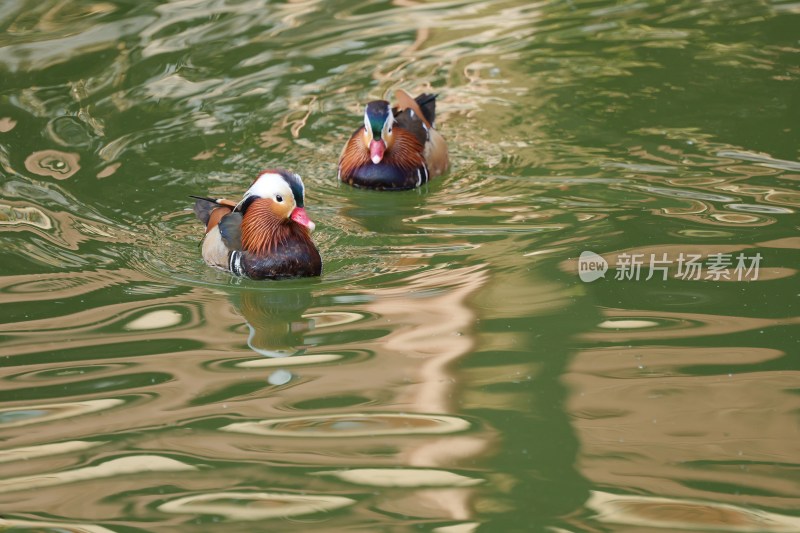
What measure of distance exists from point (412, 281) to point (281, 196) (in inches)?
42.7

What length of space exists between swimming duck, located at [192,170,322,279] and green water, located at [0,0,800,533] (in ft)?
0.40

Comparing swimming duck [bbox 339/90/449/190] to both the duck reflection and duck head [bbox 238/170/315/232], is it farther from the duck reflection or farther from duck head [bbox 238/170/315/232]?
the duck reflection

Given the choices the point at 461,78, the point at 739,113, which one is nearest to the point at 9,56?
the point at 461,78

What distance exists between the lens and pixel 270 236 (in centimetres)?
764

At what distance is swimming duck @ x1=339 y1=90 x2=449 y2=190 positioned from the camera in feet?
31.6

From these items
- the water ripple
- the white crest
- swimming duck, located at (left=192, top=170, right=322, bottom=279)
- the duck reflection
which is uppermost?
the white crest

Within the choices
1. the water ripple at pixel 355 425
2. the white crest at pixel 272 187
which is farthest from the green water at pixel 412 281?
the white crest at pixel 272 187

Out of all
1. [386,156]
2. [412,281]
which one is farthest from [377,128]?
[412,281]

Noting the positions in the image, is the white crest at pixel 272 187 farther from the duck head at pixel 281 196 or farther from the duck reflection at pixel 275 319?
the duck reflection at pixel 275 319

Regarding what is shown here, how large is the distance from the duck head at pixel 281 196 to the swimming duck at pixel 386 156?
184cm

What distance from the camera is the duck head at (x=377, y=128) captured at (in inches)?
376

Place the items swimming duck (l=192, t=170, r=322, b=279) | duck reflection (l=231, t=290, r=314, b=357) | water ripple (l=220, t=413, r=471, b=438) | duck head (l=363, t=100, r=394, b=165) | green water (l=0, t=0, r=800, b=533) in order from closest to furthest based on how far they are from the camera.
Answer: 1. green water (l=0, t=0, r=800, b=533)
2. water ripple (l=220, t=413, r=471, b=438)
3. duck reflection (l=231, t=290, r=314, b=357)
4. swimming duck (l=192, t=170, r=322, b=279)
5. duck head (l=363, t=100, r=394, b=165)

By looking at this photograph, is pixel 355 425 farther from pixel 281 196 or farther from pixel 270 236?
pixel 281 196

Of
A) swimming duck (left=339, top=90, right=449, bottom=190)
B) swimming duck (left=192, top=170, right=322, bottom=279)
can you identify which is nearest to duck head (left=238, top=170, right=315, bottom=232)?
swimming duck (left=192, top=170, right=322, bottom=279)
